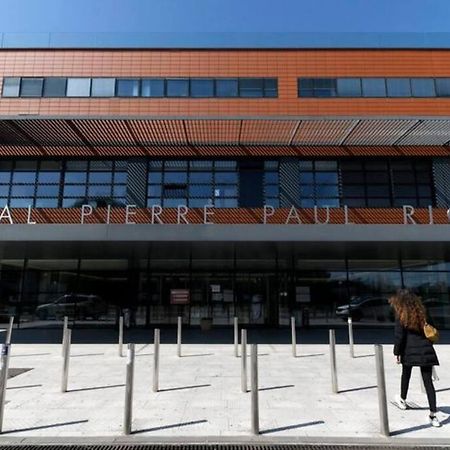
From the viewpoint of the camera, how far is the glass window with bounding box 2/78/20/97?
70.0ft

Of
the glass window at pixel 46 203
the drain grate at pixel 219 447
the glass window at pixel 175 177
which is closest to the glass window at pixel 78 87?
the glass window at pixel 46 203

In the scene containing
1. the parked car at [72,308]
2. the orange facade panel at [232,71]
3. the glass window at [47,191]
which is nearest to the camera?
the glass window at [47,191]

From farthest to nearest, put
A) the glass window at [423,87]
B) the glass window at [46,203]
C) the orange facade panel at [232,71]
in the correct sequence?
the glass window at [423,87]
the orange facade panel at [232,71]
the glass window at [46,203]

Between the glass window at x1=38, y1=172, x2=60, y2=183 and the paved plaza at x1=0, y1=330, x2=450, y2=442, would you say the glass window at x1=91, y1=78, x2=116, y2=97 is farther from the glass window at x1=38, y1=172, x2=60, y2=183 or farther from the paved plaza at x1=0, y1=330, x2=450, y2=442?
the paved plaza at x1=0, y1=330, x2=450, y2=442

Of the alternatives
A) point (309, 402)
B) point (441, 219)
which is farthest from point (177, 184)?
point (309, 402)

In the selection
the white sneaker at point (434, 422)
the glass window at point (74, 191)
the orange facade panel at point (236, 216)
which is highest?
the glass window at point (74, 191)

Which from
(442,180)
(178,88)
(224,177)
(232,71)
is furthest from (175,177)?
(442,180)

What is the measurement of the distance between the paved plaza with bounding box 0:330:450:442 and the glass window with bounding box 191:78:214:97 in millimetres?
12929

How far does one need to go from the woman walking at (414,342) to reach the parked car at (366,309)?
13663mm

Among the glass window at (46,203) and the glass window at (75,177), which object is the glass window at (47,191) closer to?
the glass window at (46,203)

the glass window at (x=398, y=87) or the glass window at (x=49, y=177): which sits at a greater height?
the glass window at (x=398, y=87)

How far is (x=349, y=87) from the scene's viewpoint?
21.2 metres

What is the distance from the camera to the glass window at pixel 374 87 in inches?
830

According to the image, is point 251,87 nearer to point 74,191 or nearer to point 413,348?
point 74,191
